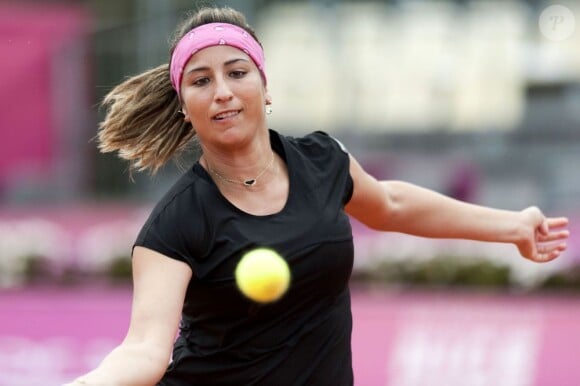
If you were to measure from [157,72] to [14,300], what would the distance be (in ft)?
27.8

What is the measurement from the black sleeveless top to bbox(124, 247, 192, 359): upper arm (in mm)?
43

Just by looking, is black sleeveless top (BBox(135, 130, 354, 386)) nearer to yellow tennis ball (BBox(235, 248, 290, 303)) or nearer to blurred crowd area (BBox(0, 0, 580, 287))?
yellow tennis ball (BBox(235, 248, 290, 303))

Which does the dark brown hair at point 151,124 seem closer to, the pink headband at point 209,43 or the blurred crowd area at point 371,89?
the pink headband at point 209,43

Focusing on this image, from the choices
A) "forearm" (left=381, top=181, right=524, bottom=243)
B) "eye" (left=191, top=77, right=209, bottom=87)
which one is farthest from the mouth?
"forearm" (left=381, top=181, right=524, bottom=243)

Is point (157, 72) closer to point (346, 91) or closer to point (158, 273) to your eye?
point (158, 273)

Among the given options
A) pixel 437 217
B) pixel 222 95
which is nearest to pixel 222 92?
pixel 222 95

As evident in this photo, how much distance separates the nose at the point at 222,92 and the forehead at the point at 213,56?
86 mm

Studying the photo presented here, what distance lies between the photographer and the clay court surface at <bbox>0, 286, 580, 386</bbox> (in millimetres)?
8398

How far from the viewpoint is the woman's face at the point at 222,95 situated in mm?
4055

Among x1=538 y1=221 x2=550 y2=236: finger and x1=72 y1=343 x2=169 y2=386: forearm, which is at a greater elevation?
x1=538 y1=221 x2=550 y2=236: finger

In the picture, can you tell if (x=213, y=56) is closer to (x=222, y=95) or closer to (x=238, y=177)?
(x=222, y=95)

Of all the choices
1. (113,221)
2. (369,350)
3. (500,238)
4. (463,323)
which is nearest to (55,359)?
(369,350)

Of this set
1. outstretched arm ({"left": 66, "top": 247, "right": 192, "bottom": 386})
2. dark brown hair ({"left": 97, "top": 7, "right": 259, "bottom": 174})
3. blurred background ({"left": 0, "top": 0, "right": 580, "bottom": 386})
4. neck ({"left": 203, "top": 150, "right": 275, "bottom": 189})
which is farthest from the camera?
blurred background ({"left": 0, "top": 0, "right": 580, "bottom": 386})

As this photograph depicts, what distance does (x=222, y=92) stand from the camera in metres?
4.03
